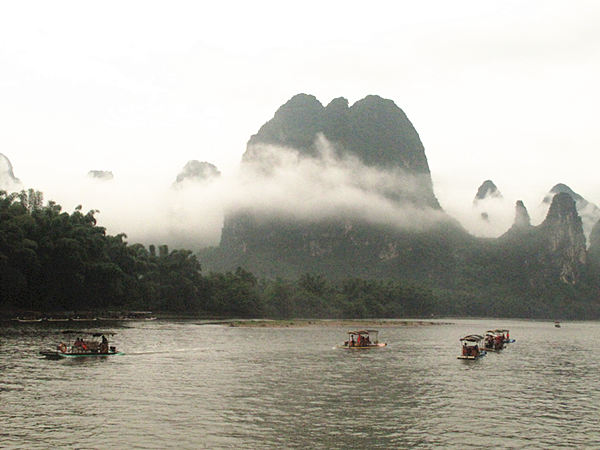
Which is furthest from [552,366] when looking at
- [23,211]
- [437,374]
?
[23,211]

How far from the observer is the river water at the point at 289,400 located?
2747cm

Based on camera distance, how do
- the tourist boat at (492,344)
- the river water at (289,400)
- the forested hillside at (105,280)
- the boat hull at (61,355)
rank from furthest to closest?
the forested hillside at (105,280), the tourist boat at (492,344), the boat hull at (61,355), the river water at (289,400)

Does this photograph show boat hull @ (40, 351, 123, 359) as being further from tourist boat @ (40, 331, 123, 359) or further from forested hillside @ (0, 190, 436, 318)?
forested hillside @ (0, 190, 436, 318)

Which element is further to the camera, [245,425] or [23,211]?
[23,211]

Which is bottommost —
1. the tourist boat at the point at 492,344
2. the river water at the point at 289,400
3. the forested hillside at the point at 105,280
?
the river water at the point at 289,400

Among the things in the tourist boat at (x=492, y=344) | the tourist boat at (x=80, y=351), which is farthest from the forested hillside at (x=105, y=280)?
the tourist boat at (x=492, y=344)

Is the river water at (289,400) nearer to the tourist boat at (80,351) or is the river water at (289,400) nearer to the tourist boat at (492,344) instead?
the tourist boat at (80,351)

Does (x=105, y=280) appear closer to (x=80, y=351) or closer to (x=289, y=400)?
(x=80, y=351)

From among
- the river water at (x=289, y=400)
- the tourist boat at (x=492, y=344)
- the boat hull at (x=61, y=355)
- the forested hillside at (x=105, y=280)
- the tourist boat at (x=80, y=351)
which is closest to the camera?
the river water at (x=289, y=400)

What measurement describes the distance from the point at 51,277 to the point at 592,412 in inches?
3595

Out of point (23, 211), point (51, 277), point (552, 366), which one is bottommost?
point (552, 366)

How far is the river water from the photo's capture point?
27.5 metres

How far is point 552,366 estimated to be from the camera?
59344 mm

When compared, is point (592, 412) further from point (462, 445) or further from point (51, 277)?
point (51, 277)
